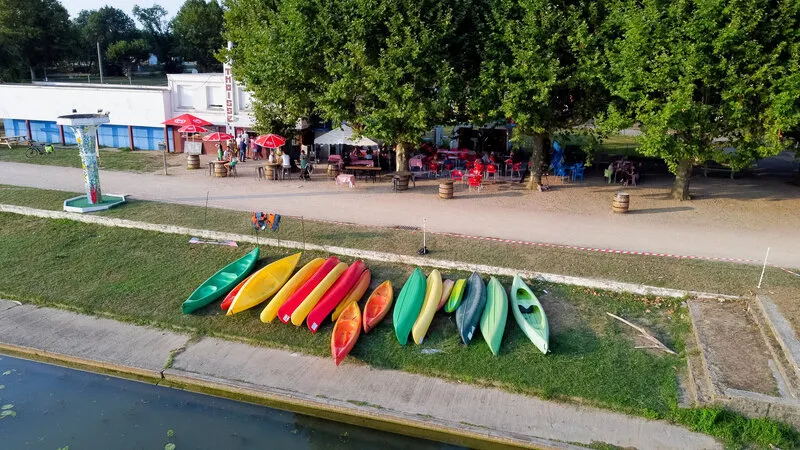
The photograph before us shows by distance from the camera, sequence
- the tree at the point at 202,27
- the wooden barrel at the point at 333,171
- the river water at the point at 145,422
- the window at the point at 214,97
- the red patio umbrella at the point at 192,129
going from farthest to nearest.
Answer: the tree at the point at 202,27 < the window at the point at 214,97 < the red patio umbrella at the point at 192,129 < the wooden barrel at the point at 333,171 < the river water at the point at 145,422

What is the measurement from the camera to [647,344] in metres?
13.5

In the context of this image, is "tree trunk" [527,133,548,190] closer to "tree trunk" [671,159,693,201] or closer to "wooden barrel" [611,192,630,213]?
"wooden barrel" [611,192,630,213]

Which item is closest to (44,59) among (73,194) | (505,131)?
(73,194)

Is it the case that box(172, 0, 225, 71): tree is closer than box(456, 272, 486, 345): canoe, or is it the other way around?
box(456, 272, 486, 345): canoe

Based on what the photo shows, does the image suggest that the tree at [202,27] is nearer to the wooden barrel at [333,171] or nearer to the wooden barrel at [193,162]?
the wooden barrel at [193,162]

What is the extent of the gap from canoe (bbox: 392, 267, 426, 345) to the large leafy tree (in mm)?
58161

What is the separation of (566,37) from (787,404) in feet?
47.5

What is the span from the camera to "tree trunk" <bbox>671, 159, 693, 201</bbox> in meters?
22.5

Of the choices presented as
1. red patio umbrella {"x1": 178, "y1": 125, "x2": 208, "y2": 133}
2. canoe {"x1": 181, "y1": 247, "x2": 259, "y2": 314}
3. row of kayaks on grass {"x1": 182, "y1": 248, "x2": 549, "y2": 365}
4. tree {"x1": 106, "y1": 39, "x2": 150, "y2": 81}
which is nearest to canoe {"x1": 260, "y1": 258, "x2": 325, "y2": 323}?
row of kayaks on grass {"x1": 182, "y1": 248, "x2": 549, "y2": 365}

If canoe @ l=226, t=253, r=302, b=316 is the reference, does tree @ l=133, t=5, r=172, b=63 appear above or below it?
above

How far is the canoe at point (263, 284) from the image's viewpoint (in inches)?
594

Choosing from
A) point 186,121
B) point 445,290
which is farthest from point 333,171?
point 445,290

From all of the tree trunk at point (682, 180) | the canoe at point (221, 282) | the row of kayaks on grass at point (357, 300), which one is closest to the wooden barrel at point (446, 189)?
the row of kayaks on grass at point (357, 300)

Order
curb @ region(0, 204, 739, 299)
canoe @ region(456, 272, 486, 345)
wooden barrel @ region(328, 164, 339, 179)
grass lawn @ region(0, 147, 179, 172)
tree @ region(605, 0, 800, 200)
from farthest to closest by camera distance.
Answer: grass lawn @ region(0, 147, 179, 172) → wooden barrel @ region(328, 164, 339, 179) → tree @ region(605, 0, 800, 200) → curb @ region(0, 204, 739, 299) → canoe @ region(456, 272, 486, 345)
